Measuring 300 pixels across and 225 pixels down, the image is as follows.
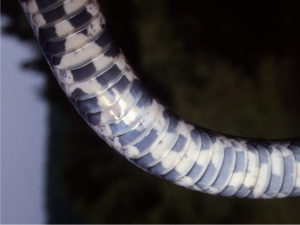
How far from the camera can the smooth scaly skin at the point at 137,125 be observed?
0.44 meters

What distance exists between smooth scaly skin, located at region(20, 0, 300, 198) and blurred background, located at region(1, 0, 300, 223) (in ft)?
0.95

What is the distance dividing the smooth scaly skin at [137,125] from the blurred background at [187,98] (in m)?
0.29

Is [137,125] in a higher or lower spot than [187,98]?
higher

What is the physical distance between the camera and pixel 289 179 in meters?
0.55

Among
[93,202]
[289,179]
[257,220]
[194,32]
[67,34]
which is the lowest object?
[257,220]

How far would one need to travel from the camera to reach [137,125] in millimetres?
484

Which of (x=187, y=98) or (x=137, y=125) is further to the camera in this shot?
(x=187, y=98)

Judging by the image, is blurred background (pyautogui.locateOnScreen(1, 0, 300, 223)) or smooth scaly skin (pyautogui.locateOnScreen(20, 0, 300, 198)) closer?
smooth scaly skin (pyautogui.locateOnScreen(20, 0, 300, 198))

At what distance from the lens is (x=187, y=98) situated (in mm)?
831

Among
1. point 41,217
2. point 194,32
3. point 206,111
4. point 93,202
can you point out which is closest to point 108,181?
point 93,202

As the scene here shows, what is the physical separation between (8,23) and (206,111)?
1.48 ft

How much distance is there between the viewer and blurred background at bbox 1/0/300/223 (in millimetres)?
776

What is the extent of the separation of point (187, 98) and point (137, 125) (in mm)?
364

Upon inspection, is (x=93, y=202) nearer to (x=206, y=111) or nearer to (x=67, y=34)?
(x=206, y=111)
